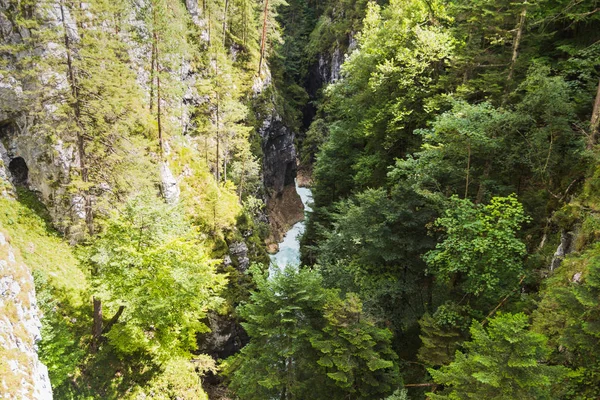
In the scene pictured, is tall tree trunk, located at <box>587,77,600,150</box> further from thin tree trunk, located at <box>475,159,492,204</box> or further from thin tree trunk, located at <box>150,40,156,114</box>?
thin tree trunk, located at <box>150,40,156,114</box>

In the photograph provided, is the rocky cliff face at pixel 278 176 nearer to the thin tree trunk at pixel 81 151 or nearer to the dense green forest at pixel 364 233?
the dense green forest at pixel 364 233

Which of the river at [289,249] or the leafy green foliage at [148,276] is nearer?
the leafy green foliage at [148,276]

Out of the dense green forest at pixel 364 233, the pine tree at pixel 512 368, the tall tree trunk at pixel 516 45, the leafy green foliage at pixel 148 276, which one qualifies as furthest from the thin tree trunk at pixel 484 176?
the leafy green foliage at pixel 148 276

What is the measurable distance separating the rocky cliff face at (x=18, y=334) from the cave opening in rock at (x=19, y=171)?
20.2ft

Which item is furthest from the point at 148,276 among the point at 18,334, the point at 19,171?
the point at 19,171

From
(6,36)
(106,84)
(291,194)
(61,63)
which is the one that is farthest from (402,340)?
(291,194)

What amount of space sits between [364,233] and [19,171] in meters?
16.6

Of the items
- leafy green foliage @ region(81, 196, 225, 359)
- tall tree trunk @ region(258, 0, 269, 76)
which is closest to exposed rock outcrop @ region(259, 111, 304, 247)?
tall tree trunk @ region(258, 0, 269, 76)

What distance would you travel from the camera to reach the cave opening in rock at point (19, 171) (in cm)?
1645

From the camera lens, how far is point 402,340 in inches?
519

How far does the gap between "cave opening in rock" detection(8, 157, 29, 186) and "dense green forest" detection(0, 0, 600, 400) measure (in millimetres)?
53

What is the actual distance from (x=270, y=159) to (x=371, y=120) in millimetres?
21201

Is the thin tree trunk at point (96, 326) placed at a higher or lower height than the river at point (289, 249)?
higher

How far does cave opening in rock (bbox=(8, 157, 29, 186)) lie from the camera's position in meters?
16.5
